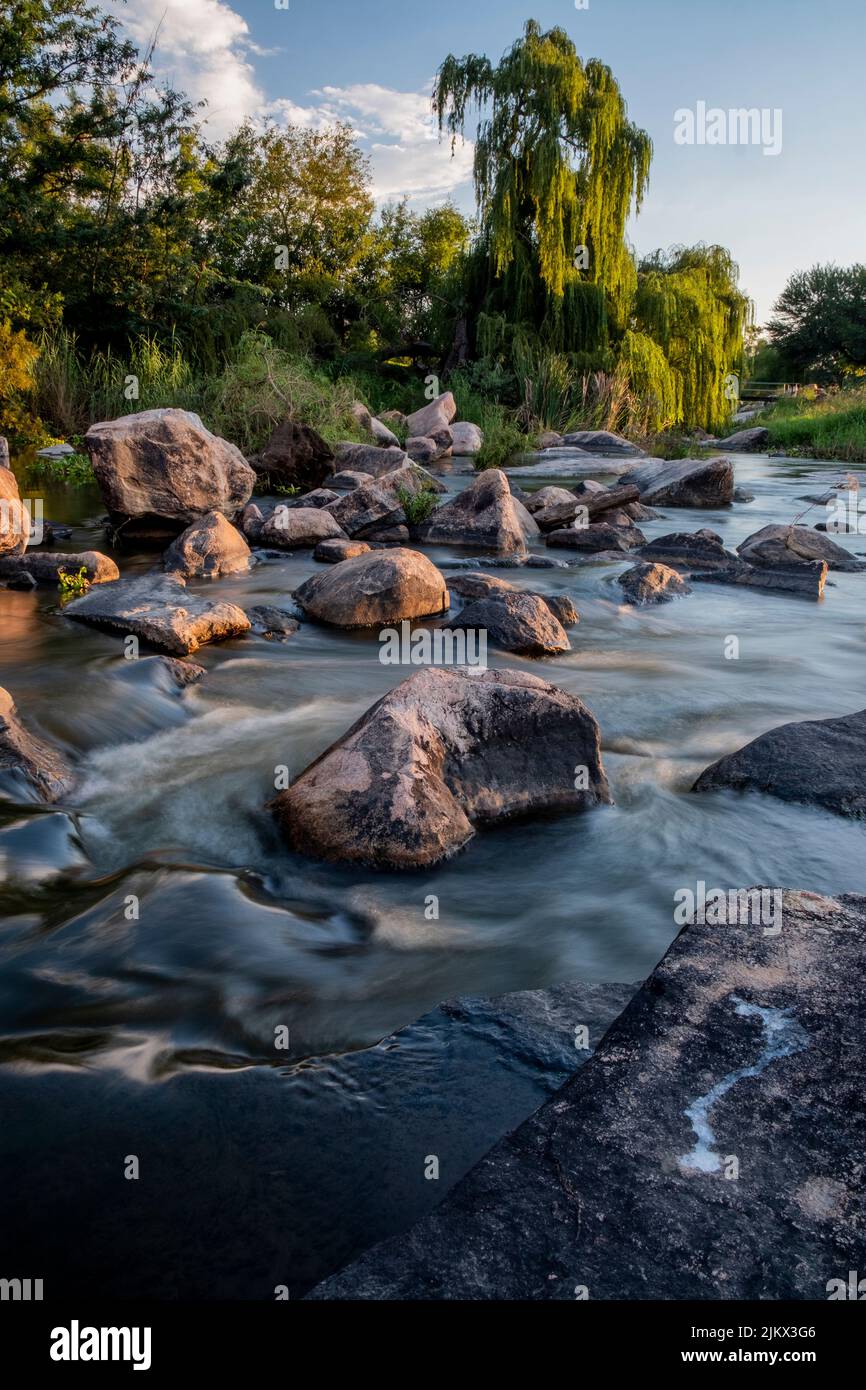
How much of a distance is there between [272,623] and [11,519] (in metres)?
2.66

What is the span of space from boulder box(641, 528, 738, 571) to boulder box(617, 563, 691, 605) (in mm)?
1072

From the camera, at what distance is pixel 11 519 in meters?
7.98

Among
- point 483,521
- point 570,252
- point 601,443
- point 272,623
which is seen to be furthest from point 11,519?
point 570,252

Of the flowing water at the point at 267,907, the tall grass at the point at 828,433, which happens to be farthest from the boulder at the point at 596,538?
the tall grass at the point at 828,433

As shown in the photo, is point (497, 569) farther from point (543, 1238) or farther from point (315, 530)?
point (543, 1238)

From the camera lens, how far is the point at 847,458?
→ 26766mm

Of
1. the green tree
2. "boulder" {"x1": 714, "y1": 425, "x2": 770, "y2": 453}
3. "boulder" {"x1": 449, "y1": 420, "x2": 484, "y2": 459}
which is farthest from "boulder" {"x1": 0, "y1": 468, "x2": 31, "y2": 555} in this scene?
the green tree

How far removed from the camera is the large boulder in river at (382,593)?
7.27 m

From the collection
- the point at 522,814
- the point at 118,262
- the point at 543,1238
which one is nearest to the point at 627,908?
the point at 522,814

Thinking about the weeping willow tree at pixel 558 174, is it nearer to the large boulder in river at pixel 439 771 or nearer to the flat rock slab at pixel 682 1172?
the large boulder in river at pixel 439 771

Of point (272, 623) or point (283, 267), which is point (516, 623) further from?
point (283, 267)

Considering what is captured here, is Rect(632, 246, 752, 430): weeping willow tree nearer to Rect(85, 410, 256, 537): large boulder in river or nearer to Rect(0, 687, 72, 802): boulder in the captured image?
Rect(85, 410, 256, 537): large boulder in river

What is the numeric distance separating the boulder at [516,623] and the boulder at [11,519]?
3877mm

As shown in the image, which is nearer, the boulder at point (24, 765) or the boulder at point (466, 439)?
the boulder at point (24, 765)
